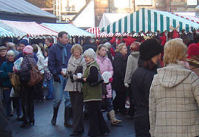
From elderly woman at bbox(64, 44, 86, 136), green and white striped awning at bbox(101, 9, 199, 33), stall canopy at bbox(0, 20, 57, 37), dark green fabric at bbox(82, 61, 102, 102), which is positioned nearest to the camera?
dark green fabric at bbox(82, 61, 102, 102)

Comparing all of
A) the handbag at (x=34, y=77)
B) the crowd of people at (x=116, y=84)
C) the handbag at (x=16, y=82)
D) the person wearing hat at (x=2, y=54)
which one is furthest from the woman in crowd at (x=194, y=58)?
the person wearing hat at (x=2, y=54)

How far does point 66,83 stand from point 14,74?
151 cm

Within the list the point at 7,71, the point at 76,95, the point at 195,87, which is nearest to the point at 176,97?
the point at 195,87

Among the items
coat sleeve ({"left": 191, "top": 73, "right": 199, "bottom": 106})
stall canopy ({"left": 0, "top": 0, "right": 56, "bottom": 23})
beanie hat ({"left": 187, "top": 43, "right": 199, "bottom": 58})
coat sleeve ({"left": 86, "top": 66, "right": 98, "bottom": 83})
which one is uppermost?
stall canopy ({"left": 0, "top": 0, "right": 56, "bottom": 23})

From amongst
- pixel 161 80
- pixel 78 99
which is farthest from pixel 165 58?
pixel 78 99

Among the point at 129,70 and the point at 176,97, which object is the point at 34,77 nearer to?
the point at 129,70

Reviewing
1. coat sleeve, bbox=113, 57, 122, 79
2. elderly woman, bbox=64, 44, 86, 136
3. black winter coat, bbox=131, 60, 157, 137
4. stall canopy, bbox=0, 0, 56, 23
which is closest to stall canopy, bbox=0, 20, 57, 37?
stall canopy, bbox=0, 0, 56, 23

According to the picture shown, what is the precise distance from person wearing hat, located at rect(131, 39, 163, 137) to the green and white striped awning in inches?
228

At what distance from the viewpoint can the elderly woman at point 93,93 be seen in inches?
297

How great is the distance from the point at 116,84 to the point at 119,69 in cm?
39

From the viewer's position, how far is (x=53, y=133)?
826cm

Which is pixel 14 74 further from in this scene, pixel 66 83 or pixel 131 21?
pixel 131 21

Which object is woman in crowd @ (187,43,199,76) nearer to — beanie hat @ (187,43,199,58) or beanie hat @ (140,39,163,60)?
beanie hat @ (187,43,199,58)

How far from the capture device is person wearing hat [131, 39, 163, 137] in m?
4.90
